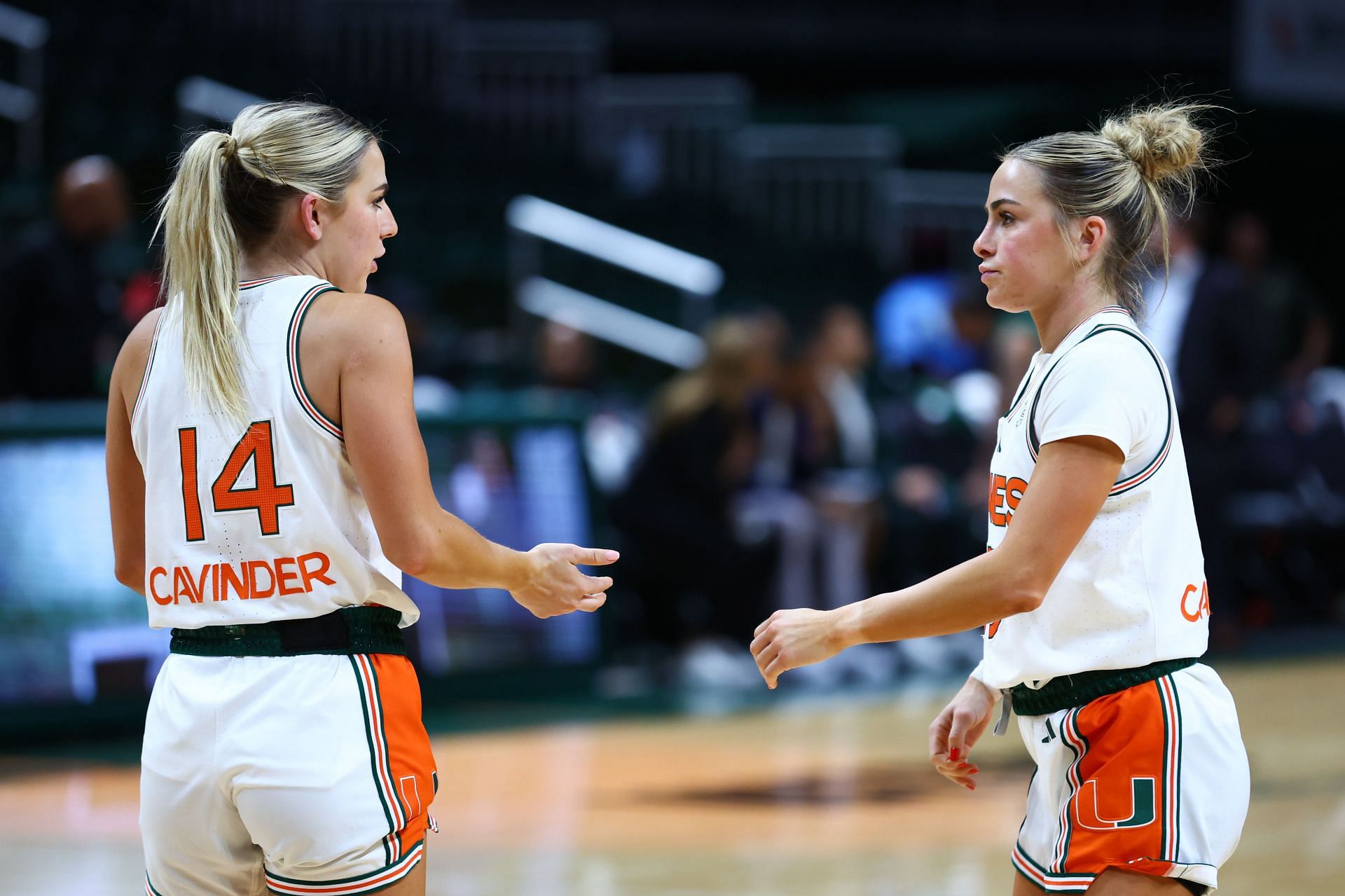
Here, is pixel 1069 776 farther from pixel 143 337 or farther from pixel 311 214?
pixel 143 337

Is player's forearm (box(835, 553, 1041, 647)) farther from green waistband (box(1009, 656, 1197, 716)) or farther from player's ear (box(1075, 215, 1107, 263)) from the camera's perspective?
player's ear (box(1075, 215, 1107, 263))

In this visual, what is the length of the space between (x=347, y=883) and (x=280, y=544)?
470 millimetres

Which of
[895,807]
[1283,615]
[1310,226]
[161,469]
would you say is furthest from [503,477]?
[1310,226]

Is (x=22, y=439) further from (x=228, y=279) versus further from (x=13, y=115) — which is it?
(x=13, y=115)

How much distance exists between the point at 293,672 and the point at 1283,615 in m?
11.5

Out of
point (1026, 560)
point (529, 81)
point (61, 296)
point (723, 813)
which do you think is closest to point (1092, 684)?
point (1026, 560)

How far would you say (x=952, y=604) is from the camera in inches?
96.3

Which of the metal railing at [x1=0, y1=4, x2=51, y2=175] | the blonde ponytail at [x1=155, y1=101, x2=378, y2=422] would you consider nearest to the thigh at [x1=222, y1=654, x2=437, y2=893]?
the blonde ponytail at [x1=155, y1=101, x2=378, y2=422]

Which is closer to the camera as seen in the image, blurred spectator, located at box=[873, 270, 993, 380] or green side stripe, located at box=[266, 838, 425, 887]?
green side stripe, located at box=[266, 838, 425, 887]

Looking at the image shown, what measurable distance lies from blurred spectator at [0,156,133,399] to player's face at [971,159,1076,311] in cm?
579

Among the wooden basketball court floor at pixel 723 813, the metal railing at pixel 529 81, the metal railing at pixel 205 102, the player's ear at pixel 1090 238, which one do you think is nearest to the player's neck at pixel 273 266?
the player's ear at pixel 1090 238

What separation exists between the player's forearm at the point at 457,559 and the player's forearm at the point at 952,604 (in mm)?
499

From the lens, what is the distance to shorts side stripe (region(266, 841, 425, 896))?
7.67ft

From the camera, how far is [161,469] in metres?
2.45
